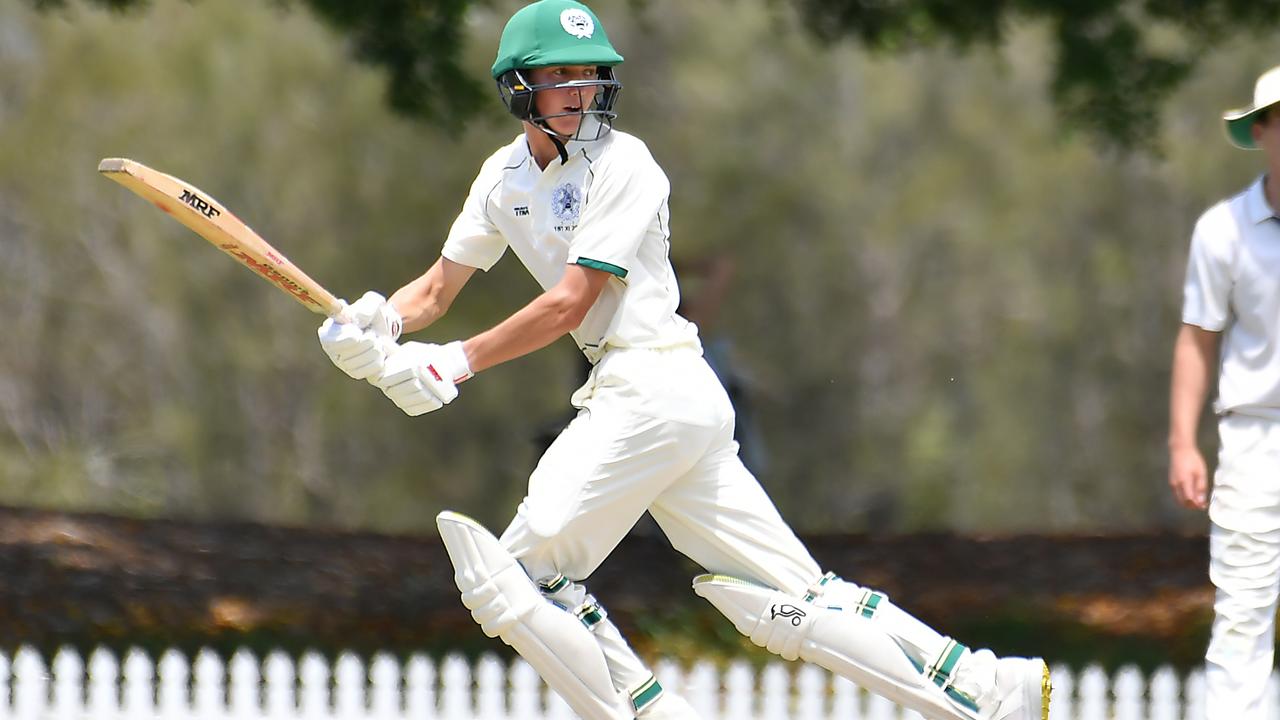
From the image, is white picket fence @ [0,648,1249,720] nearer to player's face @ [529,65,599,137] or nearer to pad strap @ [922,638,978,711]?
pad strap @ [922,638,978,711]

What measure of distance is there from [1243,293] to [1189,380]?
0.26m

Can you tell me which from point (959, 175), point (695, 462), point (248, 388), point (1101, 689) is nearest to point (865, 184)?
point (959, 175)

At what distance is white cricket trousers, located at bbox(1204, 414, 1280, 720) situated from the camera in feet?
14.2

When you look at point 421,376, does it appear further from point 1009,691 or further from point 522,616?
point 1009,691

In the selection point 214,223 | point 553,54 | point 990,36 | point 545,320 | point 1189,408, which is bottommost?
point 1189,408

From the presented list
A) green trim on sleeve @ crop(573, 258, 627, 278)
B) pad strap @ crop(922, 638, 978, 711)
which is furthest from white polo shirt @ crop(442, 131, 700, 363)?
pad strap @ crop(922, 638, 978, 711)

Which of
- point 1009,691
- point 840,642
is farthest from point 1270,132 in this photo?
point 840,642

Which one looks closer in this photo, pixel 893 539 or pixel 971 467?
pixel 893 539

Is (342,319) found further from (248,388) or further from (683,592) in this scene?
(248,388)

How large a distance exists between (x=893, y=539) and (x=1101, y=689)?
15.3ft

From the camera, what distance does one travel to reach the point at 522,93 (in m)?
3.88

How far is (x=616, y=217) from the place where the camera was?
12.5ft

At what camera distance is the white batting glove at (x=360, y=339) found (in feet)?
12.1

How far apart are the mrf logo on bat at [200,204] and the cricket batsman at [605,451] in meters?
0.35
